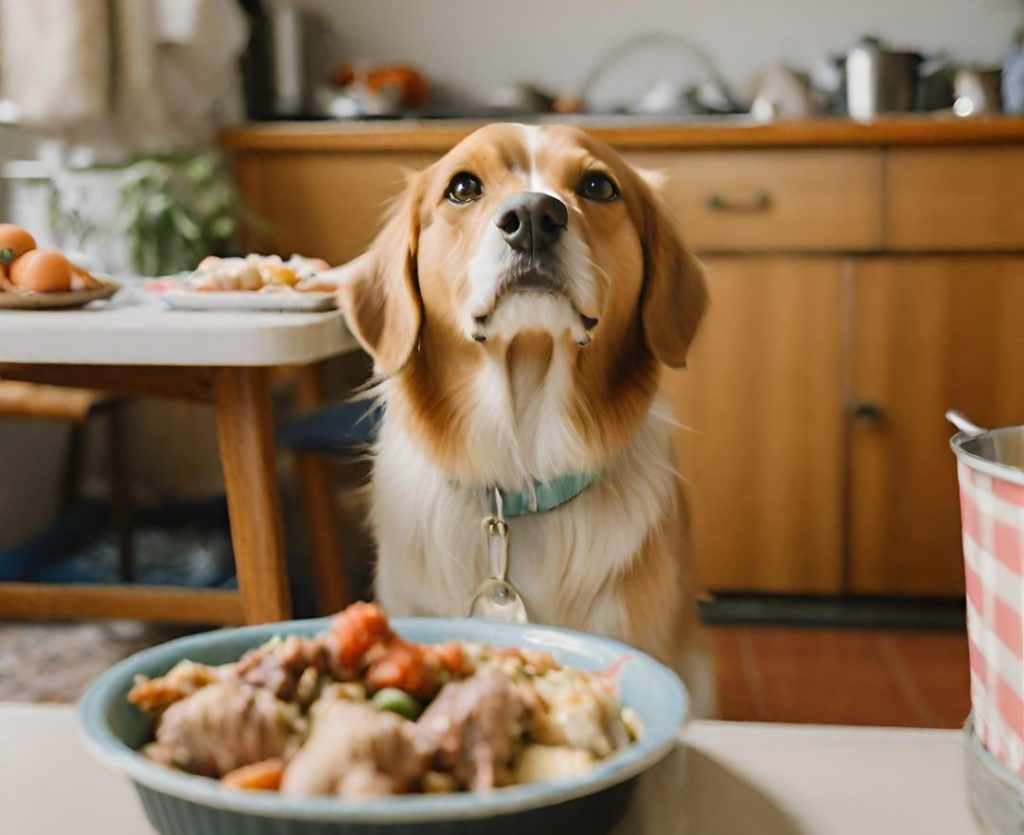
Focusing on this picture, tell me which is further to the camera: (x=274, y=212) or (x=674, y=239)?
(x=274, y=212)

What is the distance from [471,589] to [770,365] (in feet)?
5.12

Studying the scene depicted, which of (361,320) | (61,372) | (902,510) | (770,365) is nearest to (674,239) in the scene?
(361,320)

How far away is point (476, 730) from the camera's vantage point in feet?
1.36

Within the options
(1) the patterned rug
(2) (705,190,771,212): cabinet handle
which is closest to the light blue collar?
(1) the patterned rug

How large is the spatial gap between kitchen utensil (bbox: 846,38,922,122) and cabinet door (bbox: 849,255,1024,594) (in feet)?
1.49

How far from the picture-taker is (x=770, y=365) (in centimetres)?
259

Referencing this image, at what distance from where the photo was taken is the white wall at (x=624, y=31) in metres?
3.13

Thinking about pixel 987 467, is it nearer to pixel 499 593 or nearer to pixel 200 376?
pixel 499 593

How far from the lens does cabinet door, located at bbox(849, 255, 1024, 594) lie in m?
2.52

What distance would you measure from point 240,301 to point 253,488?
22 cm

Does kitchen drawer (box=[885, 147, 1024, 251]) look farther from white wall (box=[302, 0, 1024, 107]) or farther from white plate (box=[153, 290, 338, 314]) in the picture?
white plate (box=[153, 290, 338, 314])

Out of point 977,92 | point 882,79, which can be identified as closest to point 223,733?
point 882,79

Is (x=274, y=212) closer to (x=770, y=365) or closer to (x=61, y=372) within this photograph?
(x=770, y=365)

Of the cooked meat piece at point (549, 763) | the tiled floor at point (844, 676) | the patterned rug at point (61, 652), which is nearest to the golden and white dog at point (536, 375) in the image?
the cooked meat piece at point (549, 763)
